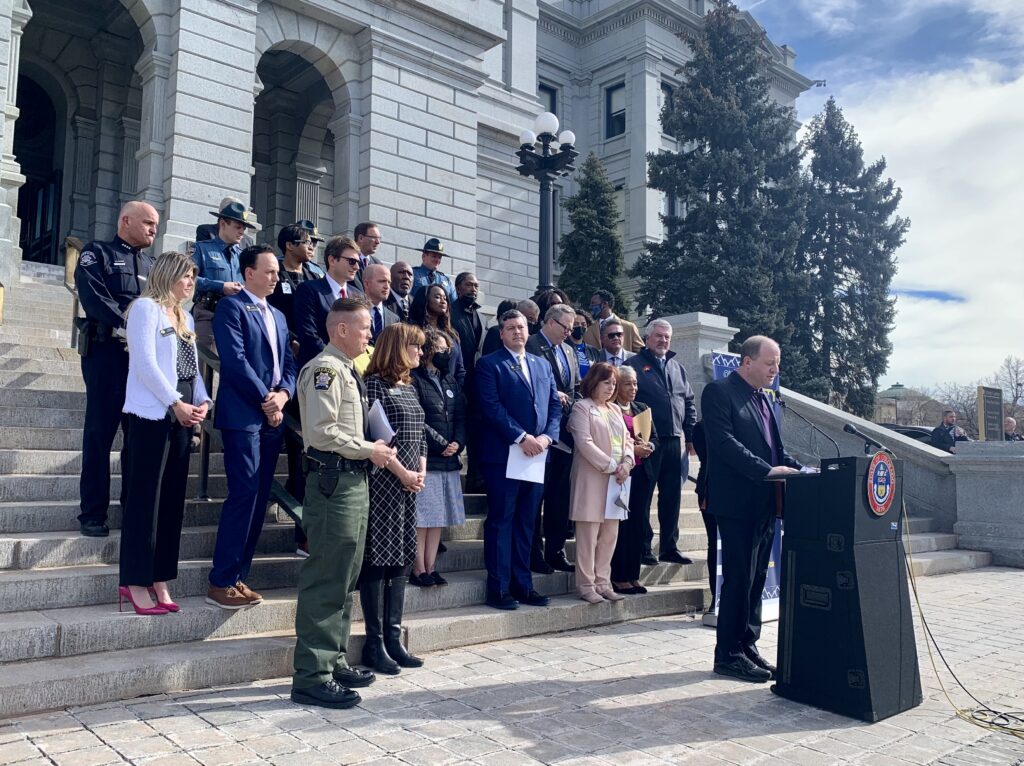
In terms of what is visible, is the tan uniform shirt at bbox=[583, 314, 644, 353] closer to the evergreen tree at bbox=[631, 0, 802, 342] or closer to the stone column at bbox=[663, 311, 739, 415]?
the stone column at bbox=[663, 311, 739, 415]

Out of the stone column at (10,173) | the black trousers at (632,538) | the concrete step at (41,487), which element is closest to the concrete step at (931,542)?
the black trousers at (632,538)

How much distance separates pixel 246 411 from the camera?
518cm

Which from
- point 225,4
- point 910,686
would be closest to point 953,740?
point 910,686

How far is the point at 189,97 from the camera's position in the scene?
13.8 meters

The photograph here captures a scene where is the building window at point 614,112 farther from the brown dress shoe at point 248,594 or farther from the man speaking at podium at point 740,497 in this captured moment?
the brown dress shoe at point 248,594

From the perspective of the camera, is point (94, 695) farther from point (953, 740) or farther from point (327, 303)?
point (953, 740)

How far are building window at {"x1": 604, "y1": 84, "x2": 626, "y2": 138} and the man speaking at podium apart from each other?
30.4m

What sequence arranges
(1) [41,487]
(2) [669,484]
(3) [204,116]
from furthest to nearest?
(3) [204,116] < (2) [669,484] < (1) [41,487]

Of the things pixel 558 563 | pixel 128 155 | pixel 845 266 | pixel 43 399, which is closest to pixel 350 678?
pixel 558 563

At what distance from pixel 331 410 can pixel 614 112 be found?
32.3 meters

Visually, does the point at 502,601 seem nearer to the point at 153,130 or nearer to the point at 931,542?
the point at 931,542

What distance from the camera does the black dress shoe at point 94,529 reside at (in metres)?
5.49

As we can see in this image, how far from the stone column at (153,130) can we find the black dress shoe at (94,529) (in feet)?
30.7

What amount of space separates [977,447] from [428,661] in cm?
890
